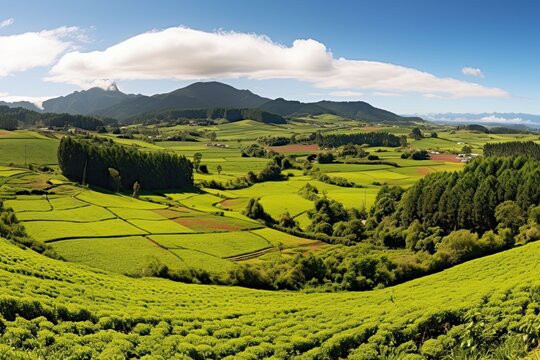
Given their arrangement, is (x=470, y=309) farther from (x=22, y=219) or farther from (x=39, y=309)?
(x=22, y=219)

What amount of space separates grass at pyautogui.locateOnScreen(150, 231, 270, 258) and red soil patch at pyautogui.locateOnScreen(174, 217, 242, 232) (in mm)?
4080

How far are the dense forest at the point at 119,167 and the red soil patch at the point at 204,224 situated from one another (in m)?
53.6

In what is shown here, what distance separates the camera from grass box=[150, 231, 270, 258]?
3310 inches

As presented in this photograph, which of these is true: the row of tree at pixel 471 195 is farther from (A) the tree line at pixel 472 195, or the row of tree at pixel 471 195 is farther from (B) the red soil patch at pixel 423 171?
(B) the red soil patch at pixel 423 171

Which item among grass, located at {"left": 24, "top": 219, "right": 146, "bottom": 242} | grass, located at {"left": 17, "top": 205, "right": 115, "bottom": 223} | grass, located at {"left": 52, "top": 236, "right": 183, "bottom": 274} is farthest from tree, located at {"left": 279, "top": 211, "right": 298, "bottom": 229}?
grass, located at {"left": 17, "top": 205, "right": 115, "bottom": 223}

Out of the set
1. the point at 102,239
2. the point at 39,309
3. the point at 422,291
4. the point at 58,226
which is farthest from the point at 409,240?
the point at 39,309

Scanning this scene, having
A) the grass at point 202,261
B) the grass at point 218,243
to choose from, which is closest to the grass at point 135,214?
the grass at point 218,243

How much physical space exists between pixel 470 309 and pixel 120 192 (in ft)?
439

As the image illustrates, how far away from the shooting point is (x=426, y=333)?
28844mm

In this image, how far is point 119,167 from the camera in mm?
156750

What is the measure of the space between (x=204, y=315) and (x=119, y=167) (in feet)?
429

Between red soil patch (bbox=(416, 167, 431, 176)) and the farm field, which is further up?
red soil patch (bbox=(416, 167, 431, 176))

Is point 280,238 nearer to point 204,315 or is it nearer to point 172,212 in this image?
point 172,212

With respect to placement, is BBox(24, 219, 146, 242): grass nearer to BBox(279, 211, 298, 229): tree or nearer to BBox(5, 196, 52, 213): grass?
BBox(5, 196, 52, 213): grass
